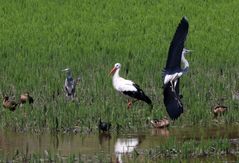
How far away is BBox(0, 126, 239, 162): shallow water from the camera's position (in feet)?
43.0

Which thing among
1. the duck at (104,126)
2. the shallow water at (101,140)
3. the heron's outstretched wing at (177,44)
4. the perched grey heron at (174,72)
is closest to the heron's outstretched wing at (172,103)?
the perched grey heron at (174,72)

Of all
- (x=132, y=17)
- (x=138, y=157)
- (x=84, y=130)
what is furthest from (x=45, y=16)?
(x=138, y=157)

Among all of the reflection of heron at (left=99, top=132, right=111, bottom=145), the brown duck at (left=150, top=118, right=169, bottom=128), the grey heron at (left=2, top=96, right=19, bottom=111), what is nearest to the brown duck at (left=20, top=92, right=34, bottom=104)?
the grey heron at (left=2, top=96, right=19, bottom=111)

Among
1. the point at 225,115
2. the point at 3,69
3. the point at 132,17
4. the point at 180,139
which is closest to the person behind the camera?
the point at 180,139

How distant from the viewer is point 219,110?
15266mm

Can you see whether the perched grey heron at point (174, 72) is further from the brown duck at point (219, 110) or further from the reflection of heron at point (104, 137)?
the brown duck at point (219, 110)

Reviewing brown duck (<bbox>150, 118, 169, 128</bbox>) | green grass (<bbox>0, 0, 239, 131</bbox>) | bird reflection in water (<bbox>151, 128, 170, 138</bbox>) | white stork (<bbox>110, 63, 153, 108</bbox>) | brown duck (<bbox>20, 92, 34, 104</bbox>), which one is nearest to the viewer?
bird reflection in water (<bbox>151, 128, 170, 138</bbox>)

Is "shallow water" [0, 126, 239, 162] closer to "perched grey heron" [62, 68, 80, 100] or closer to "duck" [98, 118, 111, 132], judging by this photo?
"duck" [98, 118, 111, 132]

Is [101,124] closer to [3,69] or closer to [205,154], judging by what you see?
[205,154]

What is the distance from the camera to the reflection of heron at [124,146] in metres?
12.8

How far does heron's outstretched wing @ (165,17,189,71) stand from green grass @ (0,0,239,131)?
1282 mm

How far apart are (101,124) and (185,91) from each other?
2.56 m

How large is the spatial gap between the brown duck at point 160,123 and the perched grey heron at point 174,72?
0.89 meters

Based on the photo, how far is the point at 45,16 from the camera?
23984mm
